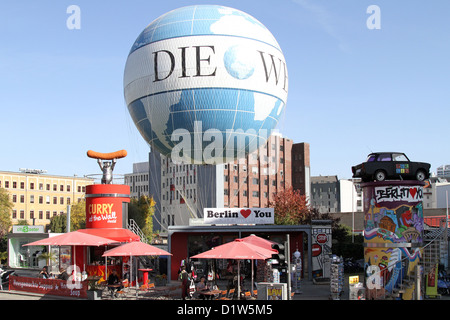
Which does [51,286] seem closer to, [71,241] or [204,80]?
[71,241]

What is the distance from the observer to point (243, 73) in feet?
102

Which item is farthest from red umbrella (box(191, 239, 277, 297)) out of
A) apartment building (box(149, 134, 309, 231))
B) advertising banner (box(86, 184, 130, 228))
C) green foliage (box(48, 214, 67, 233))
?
green foliage (box(48, 214, 67, 233))

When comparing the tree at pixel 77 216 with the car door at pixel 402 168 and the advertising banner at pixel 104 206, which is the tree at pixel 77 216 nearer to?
the advertising banner at pixel 104 206

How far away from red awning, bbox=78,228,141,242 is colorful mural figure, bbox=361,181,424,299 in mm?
15083

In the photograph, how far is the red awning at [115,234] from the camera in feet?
110

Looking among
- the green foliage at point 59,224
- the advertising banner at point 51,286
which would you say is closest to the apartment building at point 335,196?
the green foliage at point 59,224

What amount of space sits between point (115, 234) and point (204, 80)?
463 inches

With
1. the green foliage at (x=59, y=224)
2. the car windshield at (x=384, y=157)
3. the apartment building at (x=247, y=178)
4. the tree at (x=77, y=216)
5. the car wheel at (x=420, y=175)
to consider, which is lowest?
the green foliage at (x=59, y=224)

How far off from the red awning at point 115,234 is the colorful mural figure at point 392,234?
15083 millimetres

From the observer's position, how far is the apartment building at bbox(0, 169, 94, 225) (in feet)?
348

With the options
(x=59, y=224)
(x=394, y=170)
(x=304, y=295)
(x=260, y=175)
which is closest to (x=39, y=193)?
(x=59, y=224)

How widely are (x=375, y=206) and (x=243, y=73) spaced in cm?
1108

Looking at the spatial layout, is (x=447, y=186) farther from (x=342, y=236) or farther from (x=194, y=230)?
(x=194, y=230)
